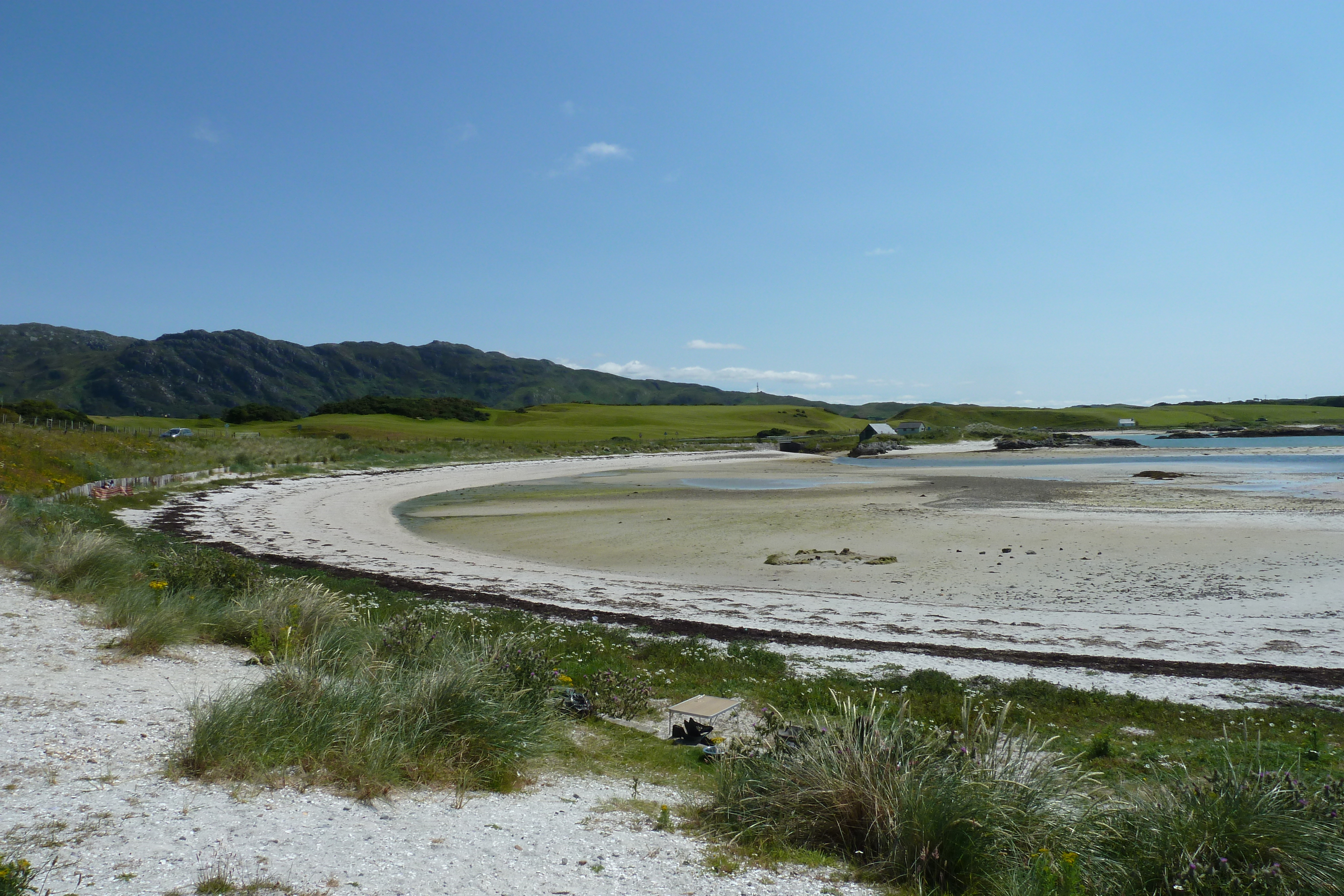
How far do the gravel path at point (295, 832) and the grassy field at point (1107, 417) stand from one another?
139048 mm

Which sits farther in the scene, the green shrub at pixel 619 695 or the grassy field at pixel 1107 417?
the grassy field at pixel 1107 417

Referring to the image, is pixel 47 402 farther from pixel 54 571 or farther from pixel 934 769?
pixel 934 769

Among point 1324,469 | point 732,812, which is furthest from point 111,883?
point 1324,469

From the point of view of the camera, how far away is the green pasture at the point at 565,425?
87.9 meters

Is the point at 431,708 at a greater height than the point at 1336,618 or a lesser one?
greater

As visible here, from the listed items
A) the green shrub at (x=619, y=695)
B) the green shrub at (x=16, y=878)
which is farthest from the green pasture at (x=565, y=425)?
the green shrub at (x=16, y=878)

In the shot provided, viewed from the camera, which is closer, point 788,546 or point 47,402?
point 788,546

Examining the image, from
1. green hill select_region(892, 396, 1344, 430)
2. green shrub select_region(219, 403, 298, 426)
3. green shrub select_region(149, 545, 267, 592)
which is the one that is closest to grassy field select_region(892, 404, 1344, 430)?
green hill select_region(892, 396, 1344, 430)

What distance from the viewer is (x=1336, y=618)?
1347 centimetres

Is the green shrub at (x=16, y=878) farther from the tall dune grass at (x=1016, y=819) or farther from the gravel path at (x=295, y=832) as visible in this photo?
the tall dune grass at (x=1016, y=819)

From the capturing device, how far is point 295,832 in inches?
171

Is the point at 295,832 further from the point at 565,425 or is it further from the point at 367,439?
the point at 565,425

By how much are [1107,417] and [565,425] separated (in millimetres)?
121236

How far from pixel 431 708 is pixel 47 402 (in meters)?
97.6
